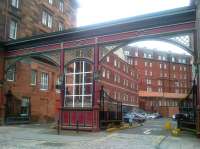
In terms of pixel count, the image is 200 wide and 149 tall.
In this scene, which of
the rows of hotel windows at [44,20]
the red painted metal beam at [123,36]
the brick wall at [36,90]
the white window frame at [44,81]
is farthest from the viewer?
the white window frame at [44,81]

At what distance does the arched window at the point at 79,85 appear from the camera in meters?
20.2

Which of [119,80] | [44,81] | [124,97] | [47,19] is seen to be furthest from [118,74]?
[44,81]

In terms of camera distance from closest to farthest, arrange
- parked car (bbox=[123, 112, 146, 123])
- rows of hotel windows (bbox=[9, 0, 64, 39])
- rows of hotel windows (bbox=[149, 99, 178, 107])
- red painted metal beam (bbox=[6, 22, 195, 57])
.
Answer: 1. red painted metal beam (bbox=[6, 22, 195, 57])
2. rows of hotel windows (bbox=[9, 0, 64, 39])
3. parked car (bbox=[123, 112, 146, 123])
4. rows of hotel windows (bbox=[149, 99, 178, 107])

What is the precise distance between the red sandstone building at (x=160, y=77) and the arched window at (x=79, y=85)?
193 ft

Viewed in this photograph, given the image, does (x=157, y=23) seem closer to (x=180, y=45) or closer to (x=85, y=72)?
(x=180, y=45)

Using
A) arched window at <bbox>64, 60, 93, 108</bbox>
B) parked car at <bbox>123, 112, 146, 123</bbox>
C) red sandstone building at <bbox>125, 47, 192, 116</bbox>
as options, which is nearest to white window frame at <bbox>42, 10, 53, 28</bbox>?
arched window at <bbox>64, 60, 93, 108</bbox>

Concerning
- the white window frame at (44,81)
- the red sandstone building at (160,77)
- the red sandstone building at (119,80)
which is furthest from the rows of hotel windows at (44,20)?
the red sandstone building at (160,77)

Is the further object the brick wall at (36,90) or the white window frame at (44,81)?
the white window frame at (44,81)

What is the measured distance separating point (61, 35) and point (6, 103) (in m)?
8.55

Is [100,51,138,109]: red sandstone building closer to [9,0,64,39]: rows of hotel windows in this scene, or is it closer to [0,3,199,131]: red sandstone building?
[9,0,64,39]: rows of hotel windows

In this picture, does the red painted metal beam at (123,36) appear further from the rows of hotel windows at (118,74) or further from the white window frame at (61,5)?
the rows of hotel windows at (118,74)

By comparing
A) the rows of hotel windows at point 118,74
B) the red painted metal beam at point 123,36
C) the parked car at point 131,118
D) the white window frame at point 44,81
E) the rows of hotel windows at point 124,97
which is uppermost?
the rows of hotel windows at point 118,74

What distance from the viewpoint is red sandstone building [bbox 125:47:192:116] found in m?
79.7

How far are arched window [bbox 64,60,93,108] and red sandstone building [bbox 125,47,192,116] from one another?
58.9 m
